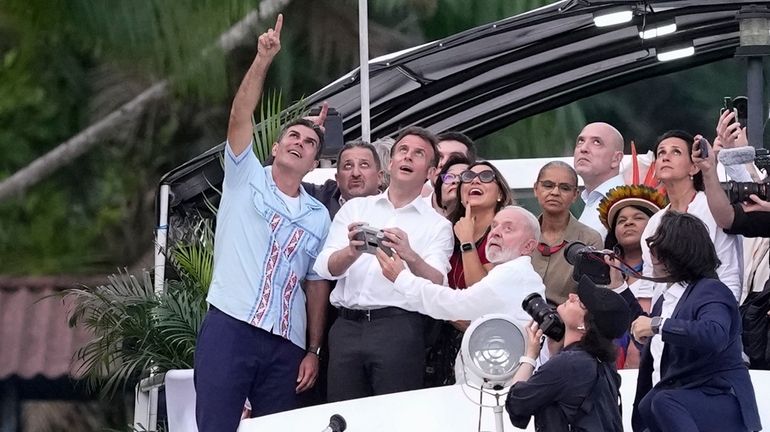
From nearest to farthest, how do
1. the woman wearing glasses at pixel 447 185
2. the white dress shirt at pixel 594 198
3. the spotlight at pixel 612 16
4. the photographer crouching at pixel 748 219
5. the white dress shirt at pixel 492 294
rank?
the white dress shirt at pixel 492 294
the photographer crouching at pixel 748 219
the woman wearing glasses at pixel 447 185
the white dress shirt at pixel 594 198
the spotlight at pixel 612 16

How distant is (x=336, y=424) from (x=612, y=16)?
167 inches

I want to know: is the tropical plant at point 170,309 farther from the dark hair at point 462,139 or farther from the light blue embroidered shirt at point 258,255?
the light blue embroidered shirt at point 258,255

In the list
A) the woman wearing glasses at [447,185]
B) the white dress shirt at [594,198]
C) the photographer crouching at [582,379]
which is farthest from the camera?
the white dress shirt at [594,198]

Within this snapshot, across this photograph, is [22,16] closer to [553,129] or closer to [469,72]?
[553,129]

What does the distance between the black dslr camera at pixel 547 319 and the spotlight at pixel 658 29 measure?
181 inches

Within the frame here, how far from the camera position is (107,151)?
18625mm

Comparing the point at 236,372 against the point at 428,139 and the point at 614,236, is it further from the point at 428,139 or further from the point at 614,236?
the point at 614,236

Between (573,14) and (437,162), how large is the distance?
9.97 feet

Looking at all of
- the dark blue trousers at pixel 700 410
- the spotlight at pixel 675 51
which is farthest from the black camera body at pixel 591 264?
the spotlight at pixel 675 51

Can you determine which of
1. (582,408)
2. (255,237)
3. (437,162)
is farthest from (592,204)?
(582,408)

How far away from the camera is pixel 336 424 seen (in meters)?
7.02

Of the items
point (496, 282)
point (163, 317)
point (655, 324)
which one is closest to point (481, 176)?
point (496, 282)

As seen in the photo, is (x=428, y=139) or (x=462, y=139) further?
(x=462, y=139)

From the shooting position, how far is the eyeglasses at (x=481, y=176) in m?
7.94
